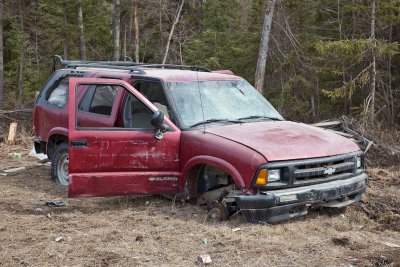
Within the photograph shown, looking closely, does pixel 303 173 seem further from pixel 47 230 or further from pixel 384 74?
pixel 384 74

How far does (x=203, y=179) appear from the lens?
21.7 ft

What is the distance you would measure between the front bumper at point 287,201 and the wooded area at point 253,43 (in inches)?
411

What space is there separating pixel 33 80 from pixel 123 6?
22.7ft

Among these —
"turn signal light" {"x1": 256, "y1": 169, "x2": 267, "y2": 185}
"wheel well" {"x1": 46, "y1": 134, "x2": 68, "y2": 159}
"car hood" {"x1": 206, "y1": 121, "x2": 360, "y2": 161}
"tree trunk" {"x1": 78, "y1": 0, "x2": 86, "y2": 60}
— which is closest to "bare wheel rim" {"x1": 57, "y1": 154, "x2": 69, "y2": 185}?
"wheel well" {"x1": 46, "y1": 134, "x2": 68, "y2": 159}

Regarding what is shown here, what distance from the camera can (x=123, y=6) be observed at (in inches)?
1182

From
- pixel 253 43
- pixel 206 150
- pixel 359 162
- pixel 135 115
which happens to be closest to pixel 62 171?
pixel 135 115

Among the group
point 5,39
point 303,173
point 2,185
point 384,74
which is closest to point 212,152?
point 303,173

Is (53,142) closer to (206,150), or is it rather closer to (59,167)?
(59,167)

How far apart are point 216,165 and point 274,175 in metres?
0.71

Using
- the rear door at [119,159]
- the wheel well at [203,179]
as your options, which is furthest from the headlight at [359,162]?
the rear door at [119,159]

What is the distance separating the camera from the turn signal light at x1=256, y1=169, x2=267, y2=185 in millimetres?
5688

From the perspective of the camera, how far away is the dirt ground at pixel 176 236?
16.5 ft

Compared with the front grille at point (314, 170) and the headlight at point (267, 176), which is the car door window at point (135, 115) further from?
the front grille at point (314, 170)

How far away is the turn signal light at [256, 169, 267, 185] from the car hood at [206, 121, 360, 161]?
6.0 inches
